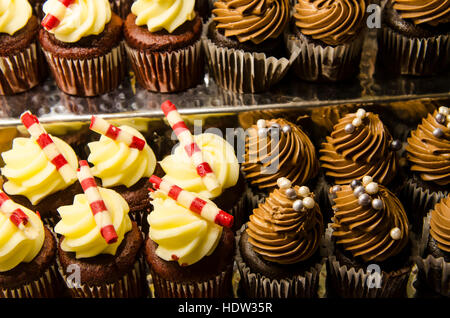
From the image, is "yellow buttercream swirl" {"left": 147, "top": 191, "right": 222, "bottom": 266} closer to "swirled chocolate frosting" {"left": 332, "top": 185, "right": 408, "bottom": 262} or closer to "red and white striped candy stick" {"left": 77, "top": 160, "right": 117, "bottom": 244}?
"red and white striped candy stick" {"left": 77, "top": 160, "right": 117, "bottom": 244}

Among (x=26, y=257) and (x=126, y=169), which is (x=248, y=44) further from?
(x=26, y=257)

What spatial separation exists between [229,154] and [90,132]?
0.84m

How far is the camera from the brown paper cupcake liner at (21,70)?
3.00 meters

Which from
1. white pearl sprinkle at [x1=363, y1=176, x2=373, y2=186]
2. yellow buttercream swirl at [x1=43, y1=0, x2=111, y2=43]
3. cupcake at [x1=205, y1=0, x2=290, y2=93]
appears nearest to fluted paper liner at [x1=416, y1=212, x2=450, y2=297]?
white pearl sprinkle at [x1=363, y1=176, x2=373, y2=186]

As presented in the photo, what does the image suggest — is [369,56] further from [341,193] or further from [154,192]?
[154,192]

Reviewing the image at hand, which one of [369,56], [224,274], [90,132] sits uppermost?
[369,56]

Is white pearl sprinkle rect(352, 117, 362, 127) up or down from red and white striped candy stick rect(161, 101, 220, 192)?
up

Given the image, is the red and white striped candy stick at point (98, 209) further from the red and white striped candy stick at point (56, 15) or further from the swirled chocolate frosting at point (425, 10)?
the swirled chocolate frosting at point (425, 10)

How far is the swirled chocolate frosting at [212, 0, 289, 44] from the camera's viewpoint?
2.84 metres

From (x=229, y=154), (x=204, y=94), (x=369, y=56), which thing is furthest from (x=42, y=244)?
(x=369, y=56)

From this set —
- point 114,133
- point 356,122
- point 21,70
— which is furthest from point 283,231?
point 21,70

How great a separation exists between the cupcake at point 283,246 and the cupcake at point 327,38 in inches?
36.1

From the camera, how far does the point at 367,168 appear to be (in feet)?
9.02

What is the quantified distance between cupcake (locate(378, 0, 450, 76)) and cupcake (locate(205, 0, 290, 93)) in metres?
0.61
